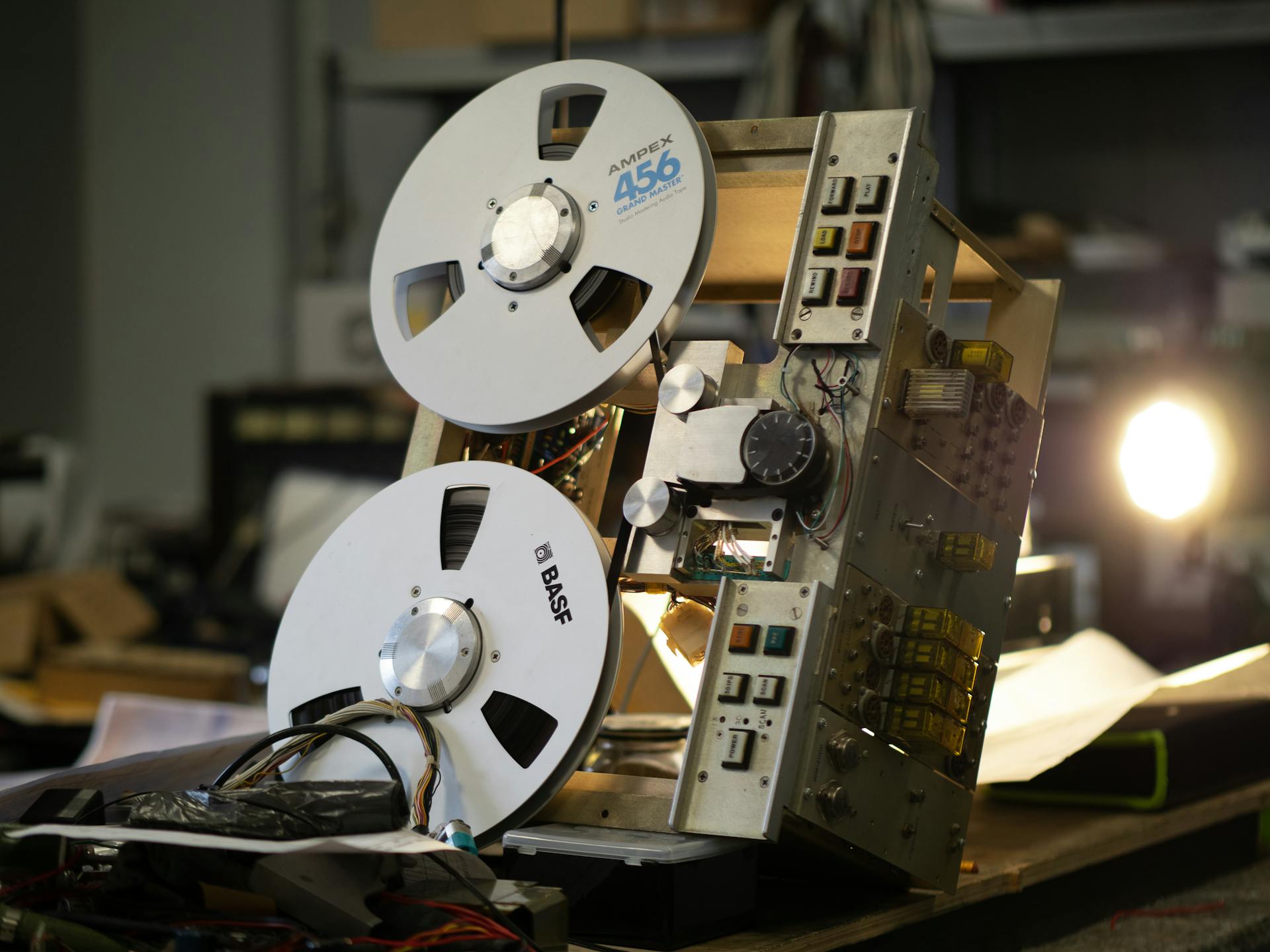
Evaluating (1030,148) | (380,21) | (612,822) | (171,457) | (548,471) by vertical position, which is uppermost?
(380,21)

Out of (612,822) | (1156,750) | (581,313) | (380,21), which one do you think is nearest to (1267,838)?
(1156,750)

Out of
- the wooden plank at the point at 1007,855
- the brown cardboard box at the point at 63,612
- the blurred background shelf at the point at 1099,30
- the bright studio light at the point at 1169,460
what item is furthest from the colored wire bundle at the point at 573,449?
the blurred background shelf at the point at 1099,30

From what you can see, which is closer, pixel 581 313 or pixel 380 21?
pixel 581 313

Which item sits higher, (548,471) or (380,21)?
(380,21)

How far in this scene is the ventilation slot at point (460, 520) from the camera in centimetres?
140

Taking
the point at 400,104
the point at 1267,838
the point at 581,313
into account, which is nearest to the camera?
the point at 581,313

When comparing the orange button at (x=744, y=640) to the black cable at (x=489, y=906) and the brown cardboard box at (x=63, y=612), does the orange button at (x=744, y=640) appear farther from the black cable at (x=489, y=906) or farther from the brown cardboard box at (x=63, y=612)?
the brown cardboard box at (x=63, y=612)

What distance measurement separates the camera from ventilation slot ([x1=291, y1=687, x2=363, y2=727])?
1.42 meters

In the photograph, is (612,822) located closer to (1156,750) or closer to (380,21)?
(1156,750)

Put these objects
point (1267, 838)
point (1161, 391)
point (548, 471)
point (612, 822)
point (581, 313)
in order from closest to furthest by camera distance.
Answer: point (612, 822) → point (581, 313) → point (548, 471) → point (1267, 838) → point (1161, 391)

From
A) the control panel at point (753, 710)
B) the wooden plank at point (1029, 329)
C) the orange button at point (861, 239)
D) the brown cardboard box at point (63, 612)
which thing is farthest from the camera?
the brown cardboard box at point (63, 612)

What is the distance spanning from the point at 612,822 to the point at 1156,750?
723 millimetres

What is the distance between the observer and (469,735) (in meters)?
1.32

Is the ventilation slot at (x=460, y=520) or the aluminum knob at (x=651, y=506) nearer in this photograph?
the aluminum knob at (x=651, y=506)
